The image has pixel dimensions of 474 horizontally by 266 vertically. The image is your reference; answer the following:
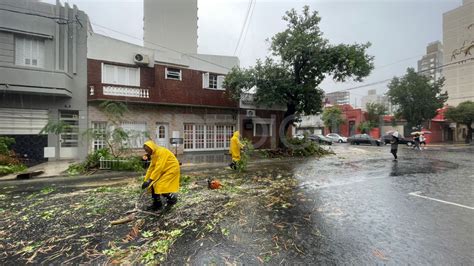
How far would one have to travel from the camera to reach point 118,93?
1354cm

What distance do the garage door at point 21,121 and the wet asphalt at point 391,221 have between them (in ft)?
45.4

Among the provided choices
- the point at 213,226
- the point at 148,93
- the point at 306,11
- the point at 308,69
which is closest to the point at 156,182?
the point at 213,226

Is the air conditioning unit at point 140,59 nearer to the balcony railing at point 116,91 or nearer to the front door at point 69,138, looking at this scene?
the balcony railing at point 116,91

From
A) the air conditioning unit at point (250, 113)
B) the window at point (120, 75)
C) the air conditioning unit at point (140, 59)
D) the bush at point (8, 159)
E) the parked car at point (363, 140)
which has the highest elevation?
the air conditioning unit at point (140, 59)

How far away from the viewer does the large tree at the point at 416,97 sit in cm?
2705

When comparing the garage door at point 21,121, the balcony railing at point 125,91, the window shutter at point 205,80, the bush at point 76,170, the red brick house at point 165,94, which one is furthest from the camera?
the window shutter at point 205,80

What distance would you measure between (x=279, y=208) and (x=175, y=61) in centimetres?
1297

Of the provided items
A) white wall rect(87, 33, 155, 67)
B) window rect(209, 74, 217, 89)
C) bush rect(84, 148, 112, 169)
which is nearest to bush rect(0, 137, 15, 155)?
bush rect(84, 148, 112, 169)

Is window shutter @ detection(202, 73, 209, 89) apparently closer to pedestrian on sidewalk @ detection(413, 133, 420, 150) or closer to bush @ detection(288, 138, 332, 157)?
bush @ detection(288, 138, 332, 157)

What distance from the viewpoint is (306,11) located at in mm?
14680

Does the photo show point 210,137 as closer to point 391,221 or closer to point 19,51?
point 19,51

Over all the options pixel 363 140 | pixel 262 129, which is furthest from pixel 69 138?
pixel 363 140

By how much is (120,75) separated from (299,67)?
11.2m

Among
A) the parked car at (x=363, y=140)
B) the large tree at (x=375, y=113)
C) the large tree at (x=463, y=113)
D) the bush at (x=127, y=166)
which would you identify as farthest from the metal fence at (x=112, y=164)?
the large tree at (x=463, y=113)
